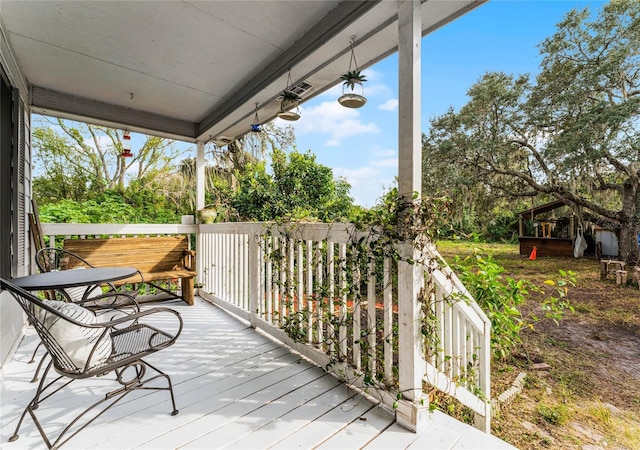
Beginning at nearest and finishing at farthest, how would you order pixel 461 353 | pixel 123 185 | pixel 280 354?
pixel 461 353 → pixel 280 354 → pixel 123 185

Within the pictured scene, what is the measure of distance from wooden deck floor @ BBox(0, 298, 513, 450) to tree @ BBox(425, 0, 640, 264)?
28.7 feet

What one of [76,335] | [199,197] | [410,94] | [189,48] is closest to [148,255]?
[199,197]

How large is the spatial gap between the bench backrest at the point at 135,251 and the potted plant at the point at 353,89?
292cm

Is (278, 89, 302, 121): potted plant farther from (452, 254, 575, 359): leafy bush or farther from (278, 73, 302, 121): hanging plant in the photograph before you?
(452, 254, 575, 359): leafy bush

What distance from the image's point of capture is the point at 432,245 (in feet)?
5.11

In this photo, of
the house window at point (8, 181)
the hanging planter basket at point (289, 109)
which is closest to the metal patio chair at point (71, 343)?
the house window at point (8, 181)

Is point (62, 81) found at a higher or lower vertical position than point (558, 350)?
higher

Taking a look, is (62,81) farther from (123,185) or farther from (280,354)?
(123,185)

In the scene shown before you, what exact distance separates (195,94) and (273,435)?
3.56 meters

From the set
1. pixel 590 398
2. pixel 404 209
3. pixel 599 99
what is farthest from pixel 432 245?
pixel 599 99

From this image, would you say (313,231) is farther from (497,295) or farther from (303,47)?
(497,295)

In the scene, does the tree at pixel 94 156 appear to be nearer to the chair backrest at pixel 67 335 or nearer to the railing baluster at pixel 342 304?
the chair backrest at pixel 67 335

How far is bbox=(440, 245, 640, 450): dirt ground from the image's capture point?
2.33m

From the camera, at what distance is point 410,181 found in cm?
154
